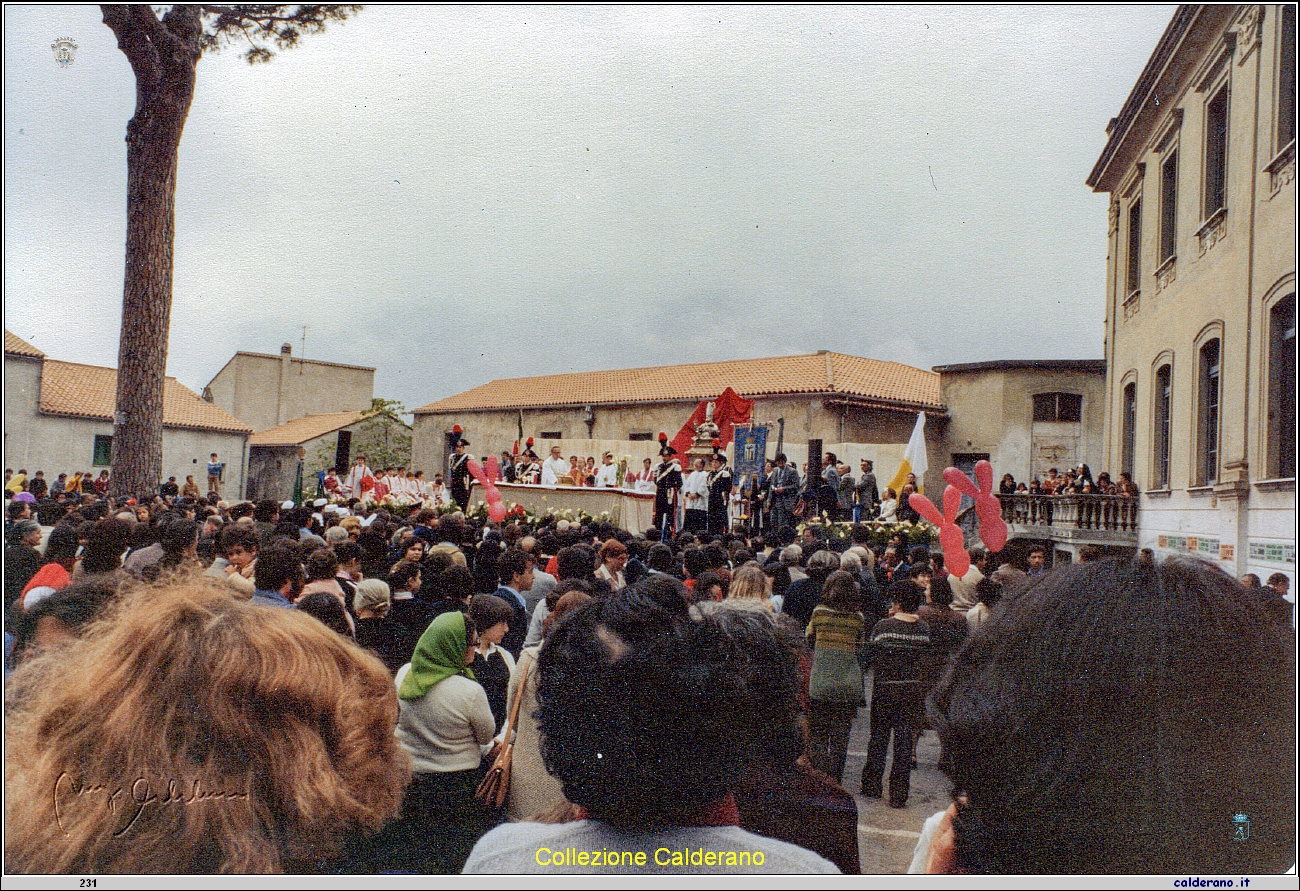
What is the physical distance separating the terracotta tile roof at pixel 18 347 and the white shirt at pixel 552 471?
12435 mm

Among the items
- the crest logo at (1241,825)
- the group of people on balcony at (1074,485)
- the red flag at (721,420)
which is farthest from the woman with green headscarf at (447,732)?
the red flag at (721,420)

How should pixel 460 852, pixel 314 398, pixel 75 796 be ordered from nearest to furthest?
pixel 75 796 → pixel 460 852 → pixel 314 398

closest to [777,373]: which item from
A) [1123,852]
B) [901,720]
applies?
[901,720]

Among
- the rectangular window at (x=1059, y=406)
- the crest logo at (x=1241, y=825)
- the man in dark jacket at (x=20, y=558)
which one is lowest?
the crest logo at (x=1241, y=825)

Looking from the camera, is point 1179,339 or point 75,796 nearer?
point 75,796

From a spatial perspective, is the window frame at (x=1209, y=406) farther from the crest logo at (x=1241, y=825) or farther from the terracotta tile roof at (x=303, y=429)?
the terracotta tile roof at (x=303, y=429)

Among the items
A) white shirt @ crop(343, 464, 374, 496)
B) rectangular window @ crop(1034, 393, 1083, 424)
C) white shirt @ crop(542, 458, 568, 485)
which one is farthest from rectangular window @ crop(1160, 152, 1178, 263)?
white shirt @ crop(542, 458, 568, 485)

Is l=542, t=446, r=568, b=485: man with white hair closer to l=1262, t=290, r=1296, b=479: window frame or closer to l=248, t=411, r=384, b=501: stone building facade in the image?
l=248, t=411, r=384, b=501: stone building facade

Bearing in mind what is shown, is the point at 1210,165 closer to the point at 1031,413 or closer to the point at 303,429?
the point at 1031,413

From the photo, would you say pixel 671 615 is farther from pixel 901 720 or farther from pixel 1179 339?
pixel 901 720

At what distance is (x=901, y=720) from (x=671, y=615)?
2.85m

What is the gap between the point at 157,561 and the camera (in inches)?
148

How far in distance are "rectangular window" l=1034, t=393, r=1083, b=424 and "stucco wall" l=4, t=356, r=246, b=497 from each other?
3964 millimetres

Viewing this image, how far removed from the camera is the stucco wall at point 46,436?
2414mm
